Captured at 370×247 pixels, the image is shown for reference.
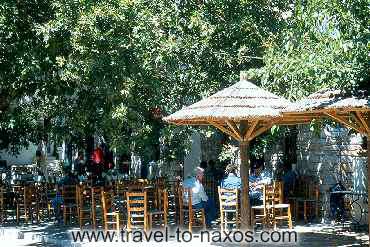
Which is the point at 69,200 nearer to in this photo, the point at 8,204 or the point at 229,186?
the point at 8,204

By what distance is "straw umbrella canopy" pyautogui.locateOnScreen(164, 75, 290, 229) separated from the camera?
1025 cm

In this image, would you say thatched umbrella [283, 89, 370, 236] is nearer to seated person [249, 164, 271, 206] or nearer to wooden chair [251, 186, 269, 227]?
wooden chair [251, 186, 269, 227]

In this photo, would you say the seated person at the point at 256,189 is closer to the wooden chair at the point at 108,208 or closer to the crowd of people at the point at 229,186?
the crowd of people at the point at 229,186

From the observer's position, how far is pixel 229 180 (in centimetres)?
1377

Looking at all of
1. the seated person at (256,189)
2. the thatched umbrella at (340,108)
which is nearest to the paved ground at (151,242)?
the seated person at (256,189)

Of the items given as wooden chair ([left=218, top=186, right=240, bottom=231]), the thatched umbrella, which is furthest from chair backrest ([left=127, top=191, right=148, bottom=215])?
the thatched umbrella

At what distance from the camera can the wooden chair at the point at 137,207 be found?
40.4 feet

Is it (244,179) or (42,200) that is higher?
(244,179)

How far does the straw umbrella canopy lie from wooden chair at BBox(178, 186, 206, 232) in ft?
7.24

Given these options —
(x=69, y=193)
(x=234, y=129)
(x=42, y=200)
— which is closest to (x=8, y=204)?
(x=42, y=200)

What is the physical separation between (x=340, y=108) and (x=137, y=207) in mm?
5043

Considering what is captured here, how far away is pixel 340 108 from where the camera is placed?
908 cm

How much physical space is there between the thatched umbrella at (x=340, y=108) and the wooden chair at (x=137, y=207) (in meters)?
3.38

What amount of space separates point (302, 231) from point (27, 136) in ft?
30.8
